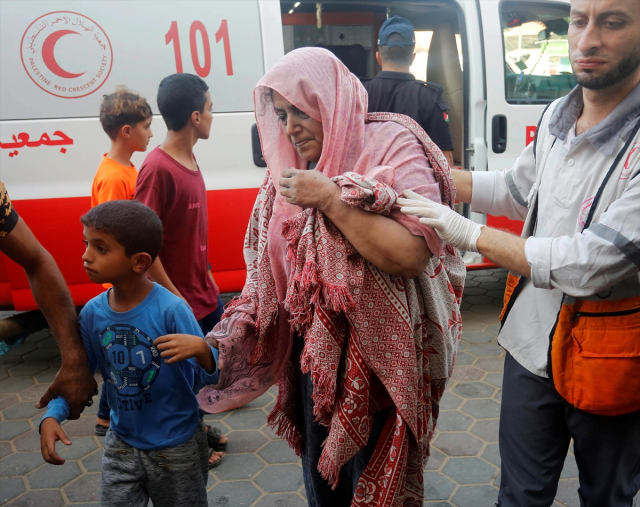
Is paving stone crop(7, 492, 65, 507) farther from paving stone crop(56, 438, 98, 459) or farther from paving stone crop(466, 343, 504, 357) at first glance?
paving stone crop(466, 343, 504, 357)

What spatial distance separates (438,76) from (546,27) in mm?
997

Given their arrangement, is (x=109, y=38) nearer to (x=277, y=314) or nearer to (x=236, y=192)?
(x=236, y=192)

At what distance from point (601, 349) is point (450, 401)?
78.9 inches

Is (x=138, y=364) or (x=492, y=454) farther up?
(x=138, y=364)

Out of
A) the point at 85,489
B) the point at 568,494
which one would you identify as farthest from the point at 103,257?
the point at 568,494

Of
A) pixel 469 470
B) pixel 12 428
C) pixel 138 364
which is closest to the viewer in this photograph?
pixel 138 364

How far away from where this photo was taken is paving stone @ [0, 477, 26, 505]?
9.07ft

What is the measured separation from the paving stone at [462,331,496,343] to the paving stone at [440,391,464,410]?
836 mm

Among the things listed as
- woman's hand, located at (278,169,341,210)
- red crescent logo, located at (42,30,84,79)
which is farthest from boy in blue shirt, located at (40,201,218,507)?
red crescent logo, located at (42,30,84,79)

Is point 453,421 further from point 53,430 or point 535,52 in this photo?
point 535,52

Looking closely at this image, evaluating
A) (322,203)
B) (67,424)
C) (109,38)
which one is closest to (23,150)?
(109,38)

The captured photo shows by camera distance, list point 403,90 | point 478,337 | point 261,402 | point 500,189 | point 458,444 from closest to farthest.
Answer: point 500,189 → point 458,444 → point 261,402 → point 403,90 → point 478,337

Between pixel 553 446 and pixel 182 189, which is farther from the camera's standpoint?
pixel 182 189

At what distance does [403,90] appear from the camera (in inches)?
157
